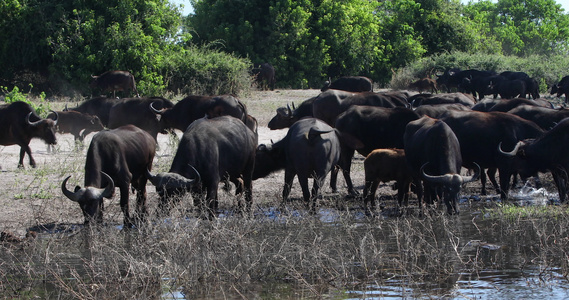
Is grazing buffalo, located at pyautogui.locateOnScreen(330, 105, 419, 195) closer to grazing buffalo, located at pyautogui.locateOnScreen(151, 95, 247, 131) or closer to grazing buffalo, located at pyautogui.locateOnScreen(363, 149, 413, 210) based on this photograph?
grazing buffalo, located at pyautogui.locateOnScreen(363, 149, 413, 210)

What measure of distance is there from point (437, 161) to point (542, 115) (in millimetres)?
4153

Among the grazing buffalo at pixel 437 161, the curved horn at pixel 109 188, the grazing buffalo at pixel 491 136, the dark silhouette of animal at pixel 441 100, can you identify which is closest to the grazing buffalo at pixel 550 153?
the grazing buffalo at pixel 491 136

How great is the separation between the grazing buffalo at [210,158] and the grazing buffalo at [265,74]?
2336cm

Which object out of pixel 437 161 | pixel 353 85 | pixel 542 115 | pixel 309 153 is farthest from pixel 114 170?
pixel 353 85

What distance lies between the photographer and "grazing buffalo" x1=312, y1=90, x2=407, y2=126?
1588cm

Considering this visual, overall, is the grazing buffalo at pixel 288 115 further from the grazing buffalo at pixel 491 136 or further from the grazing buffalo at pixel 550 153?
the grazing buffalo at pixel 550 153

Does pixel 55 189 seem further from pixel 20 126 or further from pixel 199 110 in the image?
pixel 199 110

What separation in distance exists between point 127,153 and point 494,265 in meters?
4.97

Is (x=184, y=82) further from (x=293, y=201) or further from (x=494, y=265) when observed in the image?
(x=494, y=265)

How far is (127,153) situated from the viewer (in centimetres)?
1009

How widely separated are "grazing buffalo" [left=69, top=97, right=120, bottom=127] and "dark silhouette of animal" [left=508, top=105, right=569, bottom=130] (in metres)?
9.66

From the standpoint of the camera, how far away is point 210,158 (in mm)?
9875

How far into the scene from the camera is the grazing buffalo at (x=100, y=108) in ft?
60.7

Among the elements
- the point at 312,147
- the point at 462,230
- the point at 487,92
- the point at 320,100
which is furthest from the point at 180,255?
the point at 487,92
